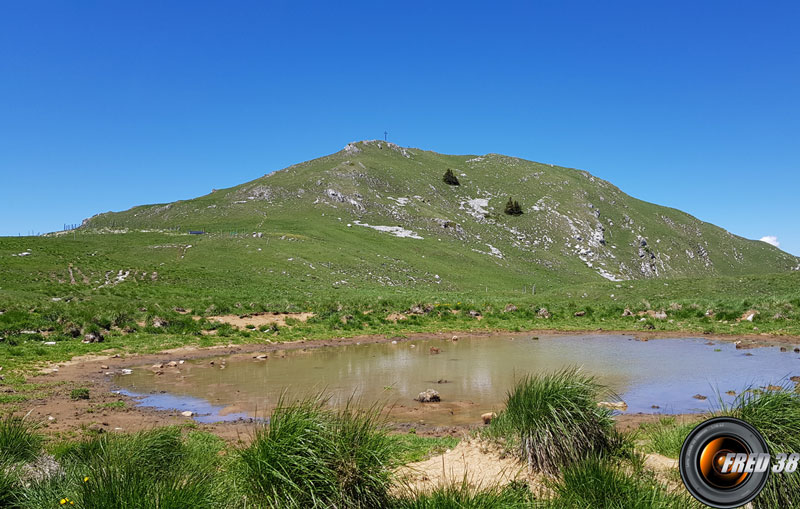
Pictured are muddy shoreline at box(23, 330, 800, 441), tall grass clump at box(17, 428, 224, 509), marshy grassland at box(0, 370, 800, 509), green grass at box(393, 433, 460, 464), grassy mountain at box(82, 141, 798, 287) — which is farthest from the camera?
grassy mountain at box(82, 141, 798, 287)

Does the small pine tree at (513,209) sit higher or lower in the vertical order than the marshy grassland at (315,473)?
higher

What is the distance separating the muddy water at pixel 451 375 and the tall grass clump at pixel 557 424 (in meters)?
4.18

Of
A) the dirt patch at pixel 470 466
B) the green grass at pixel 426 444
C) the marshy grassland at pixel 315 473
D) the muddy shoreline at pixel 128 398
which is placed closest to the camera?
the marshy grassland at pixel 315 473

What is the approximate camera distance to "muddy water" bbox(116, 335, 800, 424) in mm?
14211

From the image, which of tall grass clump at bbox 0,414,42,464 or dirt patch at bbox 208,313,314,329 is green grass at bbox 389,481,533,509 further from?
dirt patch at bbox 208,313,314,329

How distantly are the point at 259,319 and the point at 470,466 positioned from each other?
26.6 m

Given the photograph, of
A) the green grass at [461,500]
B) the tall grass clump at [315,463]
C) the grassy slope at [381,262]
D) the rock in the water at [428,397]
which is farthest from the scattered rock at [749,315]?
the tall grass clump at [315,463]

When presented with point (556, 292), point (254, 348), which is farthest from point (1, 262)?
point (556, 292)

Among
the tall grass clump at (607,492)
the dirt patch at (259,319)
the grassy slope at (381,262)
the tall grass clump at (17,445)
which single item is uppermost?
the grassy slope at (381,262)

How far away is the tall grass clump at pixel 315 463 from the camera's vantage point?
5.29 m

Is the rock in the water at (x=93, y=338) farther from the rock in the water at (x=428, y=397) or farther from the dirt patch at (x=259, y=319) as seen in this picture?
the rock in the water at (x=428, y=397)

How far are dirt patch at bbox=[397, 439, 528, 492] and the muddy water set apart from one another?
9.35 ft

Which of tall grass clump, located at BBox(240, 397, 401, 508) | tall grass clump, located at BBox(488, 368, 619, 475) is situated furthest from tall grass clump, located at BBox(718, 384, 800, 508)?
tall grass clump, located at BBox(240, 397, 401, 508)

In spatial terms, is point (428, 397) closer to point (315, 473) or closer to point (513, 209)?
point (315, 473)
